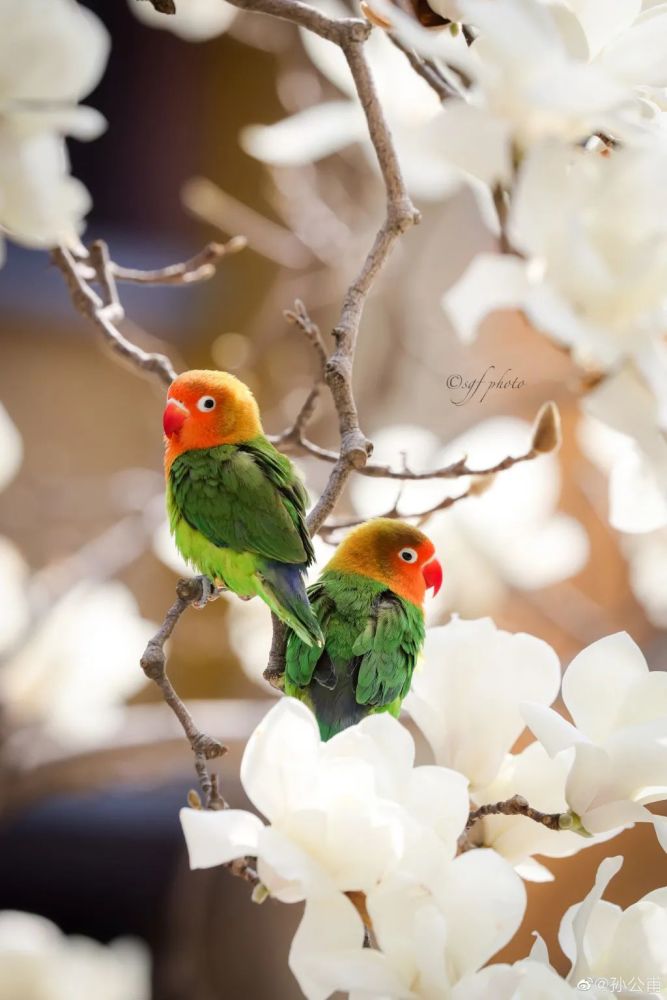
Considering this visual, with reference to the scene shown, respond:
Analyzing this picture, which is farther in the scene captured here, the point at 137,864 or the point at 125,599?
the point at 137,864

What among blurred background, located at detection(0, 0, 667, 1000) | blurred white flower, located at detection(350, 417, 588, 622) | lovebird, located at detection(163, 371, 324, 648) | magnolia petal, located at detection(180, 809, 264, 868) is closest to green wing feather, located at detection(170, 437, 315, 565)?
lovebird, located at detection(163, 371, 324, 648)

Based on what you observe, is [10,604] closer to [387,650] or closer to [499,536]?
[499,536]

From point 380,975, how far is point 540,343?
100 centimetres

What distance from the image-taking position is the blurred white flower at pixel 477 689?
255mm

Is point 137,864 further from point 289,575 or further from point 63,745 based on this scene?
point 289,575

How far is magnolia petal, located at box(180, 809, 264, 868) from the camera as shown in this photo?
0.20m

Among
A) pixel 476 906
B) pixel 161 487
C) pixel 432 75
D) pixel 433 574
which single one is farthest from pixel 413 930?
pixel 161 487

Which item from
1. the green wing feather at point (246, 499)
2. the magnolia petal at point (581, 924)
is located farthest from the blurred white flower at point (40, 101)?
the magnolia petal at point (581, 924)

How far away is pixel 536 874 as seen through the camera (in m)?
0.29

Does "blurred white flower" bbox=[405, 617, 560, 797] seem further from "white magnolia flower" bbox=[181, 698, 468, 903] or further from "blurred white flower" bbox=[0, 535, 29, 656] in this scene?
"blurred white flower" bbox=[0, 535, 29, 656]

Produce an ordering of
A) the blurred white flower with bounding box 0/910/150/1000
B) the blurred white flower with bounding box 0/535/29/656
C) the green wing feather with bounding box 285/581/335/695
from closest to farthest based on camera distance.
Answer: the green wing feather with bounding box 285/581/335/695
the blurred white flower with bounding box 0/910/150/1000
the blurred white flower with bounding box 0/535/29/656

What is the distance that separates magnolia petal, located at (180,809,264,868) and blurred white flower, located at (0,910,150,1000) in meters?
0.25

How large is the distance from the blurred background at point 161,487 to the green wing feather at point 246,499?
21 cm

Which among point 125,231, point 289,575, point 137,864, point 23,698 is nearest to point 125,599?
point 23,698
